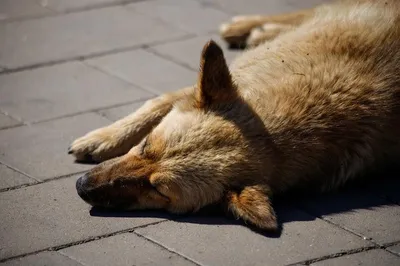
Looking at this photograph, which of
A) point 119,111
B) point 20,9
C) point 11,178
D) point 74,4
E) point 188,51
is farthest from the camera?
point 74,4

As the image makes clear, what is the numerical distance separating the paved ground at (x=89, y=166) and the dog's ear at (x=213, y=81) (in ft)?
2.59

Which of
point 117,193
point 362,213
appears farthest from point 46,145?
point 362,213

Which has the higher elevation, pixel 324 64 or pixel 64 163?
pixel 324 64

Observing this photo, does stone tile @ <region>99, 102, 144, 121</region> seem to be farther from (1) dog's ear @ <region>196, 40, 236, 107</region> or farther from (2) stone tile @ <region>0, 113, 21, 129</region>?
(1) dog's ear @ <region>196, 40, 236, 107</region>

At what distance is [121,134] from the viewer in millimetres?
6797

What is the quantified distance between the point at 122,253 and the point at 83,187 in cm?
61

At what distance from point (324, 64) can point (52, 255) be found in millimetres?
2272

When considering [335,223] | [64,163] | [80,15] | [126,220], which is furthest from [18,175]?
[80,15]

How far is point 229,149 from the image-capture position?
5832mm

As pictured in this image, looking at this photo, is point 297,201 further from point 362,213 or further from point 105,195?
point 105,195

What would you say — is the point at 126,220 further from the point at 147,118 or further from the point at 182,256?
the point at 147,118

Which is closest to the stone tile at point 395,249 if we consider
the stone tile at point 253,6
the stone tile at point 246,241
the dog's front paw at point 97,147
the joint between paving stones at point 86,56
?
the stone tile at point 246,241

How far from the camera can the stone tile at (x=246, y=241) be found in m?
5.51

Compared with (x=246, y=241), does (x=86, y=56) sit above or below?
above
